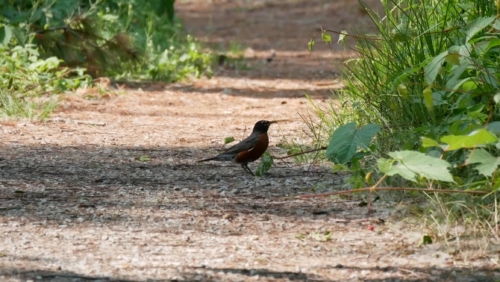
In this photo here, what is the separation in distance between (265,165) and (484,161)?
60.9 inches

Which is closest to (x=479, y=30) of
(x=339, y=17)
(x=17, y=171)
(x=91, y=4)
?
(x=17, y=171)

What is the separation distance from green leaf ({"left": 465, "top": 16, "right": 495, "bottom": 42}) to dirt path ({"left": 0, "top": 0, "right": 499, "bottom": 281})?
33.4 inches

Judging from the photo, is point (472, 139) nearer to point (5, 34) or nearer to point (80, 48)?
point (5, 34)

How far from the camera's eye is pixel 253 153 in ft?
16.3

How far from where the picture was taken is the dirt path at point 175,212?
131 inches

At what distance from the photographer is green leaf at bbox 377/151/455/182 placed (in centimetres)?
352

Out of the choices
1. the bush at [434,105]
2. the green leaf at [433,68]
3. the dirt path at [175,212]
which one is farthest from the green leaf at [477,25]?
the dirt path at [175,212]

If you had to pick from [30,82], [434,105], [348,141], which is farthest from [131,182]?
[30,82]

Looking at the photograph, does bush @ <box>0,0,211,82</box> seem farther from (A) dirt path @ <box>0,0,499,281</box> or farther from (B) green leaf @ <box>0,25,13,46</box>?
(A) dirt path @ <box>0,0,499,281</box>

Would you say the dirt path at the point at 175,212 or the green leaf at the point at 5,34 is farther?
the green leaf at the point at 5,34

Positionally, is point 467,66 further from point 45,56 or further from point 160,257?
point 45,56

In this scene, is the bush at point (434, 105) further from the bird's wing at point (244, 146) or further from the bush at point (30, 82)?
the bush at point (30, 82)

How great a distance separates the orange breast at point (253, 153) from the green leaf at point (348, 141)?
69 centimetres

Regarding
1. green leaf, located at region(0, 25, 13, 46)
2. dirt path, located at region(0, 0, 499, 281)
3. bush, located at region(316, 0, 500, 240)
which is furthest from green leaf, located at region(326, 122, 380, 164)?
green leaf, located at region(0, 25, 13, 46)
